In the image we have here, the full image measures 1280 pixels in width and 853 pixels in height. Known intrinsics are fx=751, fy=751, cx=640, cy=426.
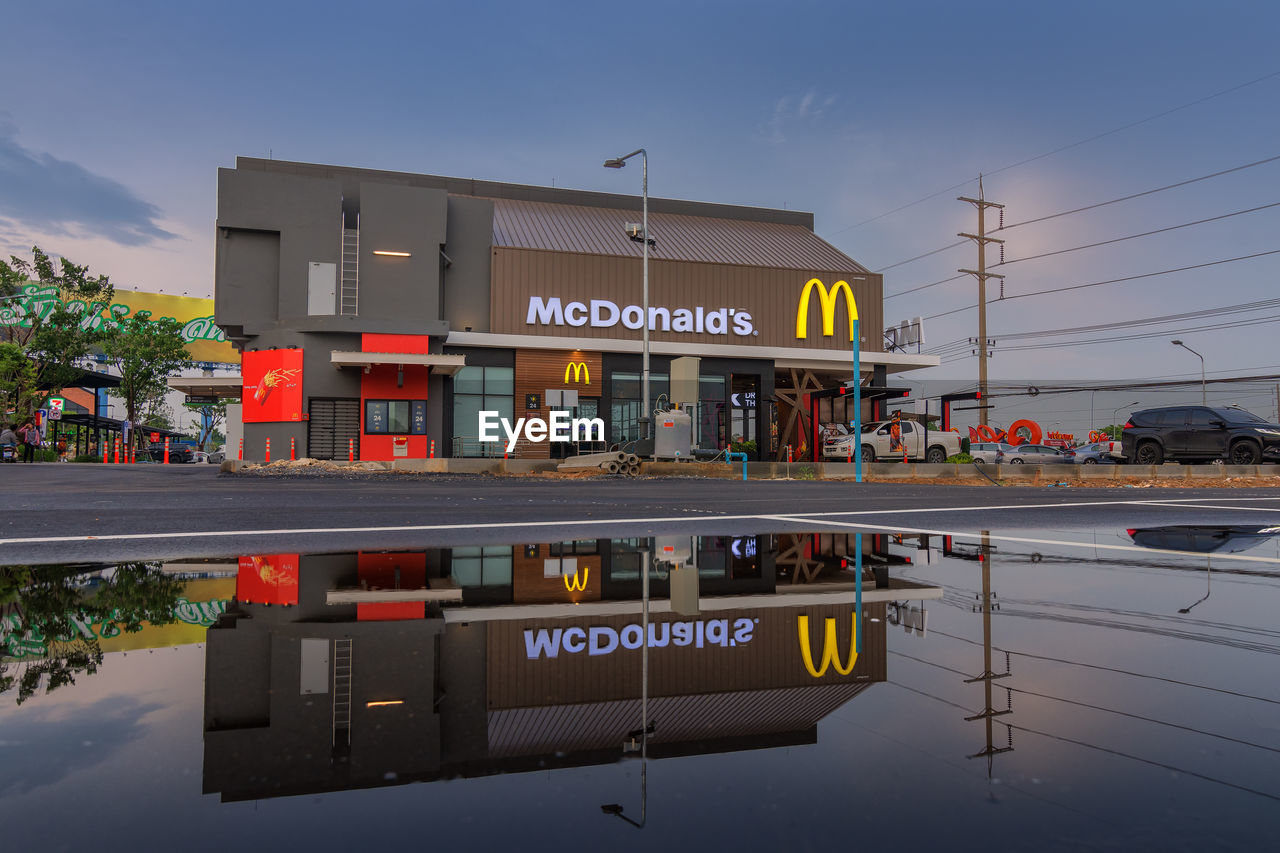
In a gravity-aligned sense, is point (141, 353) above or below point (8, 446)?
above

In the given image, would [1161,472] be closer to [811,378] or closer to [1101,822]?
[811,378]

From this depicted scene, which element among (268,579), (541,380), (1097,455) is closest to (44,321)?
(541,380)

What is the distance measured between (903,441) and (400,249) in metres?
22.8

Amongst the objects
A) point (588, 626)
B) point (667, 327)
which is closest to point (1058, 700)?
point (588, 626)

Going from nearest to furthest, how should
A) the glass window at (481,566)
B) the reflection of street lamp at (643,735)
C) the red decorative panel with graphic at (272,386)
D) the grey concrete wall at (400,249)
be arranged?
the reflection of street lamp at (643,735), the glass window at (481,566), the red decorative panel with graphic at (272,386), the grey concrete wall at (400,249)

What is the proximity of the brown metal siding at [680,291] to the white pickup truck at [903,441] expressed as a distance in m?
8.05

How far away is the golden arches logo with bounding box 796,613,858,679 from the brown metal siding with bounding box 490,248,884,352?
32083 mm

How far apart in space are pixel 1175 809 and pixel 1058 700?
2.32 ft

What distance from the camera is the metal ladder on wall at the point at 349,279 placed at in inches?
1276

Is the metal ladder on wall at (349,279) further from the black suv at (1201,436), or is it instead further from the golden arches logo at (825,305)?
the black suv at (1201,436)

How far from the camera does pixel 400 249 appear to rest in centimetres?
3244

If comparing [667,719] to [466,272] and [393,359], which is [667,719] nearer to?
[393,359]
